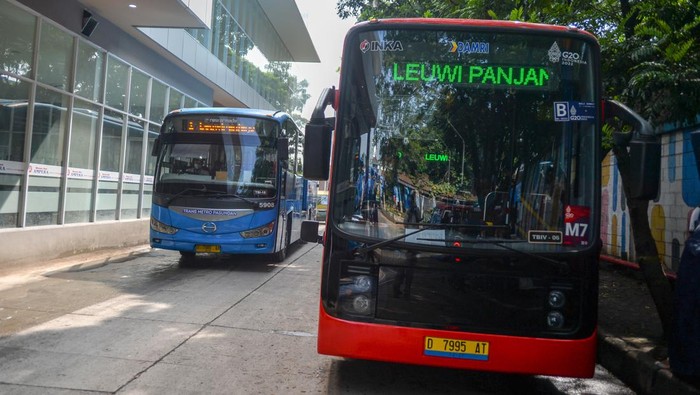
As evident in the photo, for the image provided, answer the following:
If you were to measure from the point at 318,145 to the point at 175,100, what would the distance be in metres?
14.8

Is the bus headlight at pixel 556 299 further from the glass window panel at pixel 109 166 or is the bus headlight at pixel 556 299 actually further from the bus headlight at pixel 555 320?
the glass window panel at pixel 109 166

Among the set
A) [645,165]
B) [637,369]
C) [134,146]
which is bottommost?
[637,369]

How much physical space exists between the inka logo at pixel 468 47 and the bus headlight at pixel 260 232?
6.78 meters

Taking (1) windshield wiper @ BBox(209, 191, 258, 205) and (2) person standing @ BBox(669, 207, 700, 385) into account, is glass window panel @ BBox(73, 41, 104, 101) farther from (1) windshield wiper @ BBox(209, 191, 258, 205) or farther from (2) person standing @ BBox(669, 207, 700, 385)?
(2) person standing @ BBox(669, 207, 700, 385)

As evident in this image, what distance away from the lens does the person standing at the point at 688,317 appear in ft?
13.4

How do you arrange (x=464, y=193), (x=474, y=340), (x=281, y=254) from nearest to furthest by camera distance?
(x=474, y=340) < (x=464, y=193) < (x=281, y=254)

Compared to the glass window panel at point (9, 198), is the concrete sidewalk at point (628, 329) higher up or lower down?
lower down

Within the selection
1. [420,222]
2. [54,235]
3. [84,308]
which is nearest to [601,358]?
[420,222]

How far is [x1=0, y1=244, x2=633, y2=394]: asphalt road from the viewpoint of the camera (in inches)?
185

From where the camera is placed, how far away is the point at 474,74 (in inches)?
184

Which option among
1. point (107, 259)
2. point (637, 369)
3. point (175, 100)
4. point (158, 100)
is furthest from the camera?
point (175, 100)

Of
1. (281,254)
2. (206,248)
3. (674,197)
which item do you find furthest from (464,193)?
(281,254)

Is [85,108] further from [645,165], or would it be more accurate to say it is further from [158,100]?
[645,165]

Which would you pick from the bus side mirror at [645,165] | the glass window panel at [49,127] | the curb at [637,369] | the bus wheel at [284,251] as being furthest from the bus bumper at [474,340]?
the glass window panel at [49,127]
